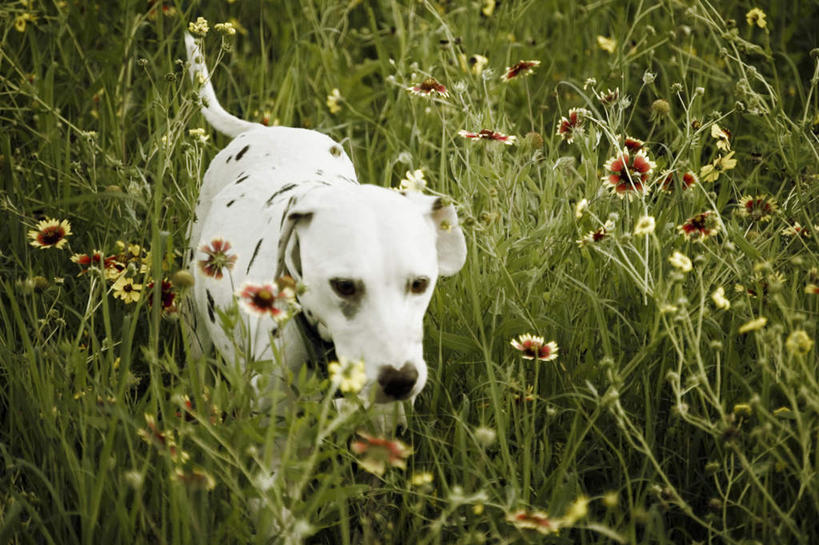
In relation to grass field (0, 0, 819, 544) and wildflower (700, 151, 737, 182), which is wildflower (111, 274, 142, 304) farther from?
wildflower (700, 151, 737, 182)

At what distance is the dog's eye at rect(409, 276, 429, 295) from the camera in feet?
6.76

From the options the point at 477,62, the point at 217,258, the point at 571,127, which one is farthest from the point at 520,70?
the point at 217,258

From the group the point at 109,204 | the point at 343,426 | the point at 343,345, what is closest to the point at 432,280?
the point at 343,345

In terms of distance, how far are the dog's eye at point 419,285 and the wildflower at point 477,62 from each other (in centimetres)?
158

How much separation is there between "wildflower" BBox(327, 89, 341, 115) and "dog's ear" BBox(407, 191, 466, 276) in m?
1.78

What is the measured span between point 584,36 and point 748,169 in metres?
1.44

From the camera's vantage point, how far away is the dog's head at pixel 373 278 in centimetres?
199

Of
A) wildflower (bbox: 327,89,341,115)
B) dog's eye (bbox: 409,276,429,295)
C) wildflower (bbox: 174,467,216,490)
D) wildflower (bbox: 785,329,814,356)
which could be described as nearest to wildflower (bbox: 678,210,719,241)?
wildflower (bbox: 785,329,814,356)

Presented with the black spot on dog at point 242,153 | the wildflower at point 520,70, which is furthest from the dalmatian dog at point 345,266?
the wildflower at point 520,70

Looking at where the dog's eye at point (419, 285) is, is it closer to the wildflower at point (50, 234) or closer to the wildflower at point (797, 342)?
the wildflower at point (797, 342)

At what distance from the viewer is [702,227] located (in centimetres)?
226

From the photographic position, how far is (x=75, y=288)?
10.1 ft

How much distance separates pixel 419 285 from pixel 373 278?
0.14m

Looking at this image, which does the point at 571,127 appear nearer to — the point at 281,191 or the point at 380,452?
the point at 281,191
